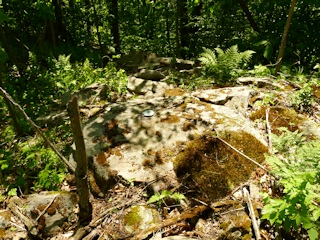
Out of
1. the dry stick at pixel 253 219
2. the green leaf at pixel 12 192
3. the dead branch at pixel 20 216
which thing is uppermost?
the dry stick at pixel 253 219

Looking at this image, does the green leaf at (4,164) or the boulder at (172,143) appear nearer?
the boulder at (172,143)

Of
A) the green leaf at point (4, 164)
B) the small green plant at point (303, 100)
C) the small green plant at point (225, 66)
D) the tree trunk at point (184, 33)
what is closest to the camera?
the green leaf at point (4, 164)

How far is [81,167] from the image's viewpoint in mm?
2807

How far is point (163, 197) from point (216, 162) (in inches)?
31.0

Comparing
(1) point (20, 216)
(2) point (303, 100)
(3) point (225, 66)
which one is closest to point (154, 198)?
(1) point (20, 216)

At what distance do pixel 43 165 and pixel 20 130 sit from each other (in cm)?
130

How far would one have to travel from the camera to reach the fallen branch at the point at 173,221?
8.98 feet

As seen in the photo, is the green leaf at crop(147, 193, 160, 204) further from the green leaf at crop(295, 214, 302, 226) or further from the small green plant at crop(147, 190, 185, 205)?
the green leaf at crop(295, 214, 302, 226)

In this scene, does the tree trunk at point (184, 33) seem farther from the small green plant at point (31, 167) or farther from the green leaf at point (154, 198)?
the green leaf at point (154, 198)

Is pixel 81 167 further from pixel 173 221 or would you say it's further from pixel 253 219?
pixel 253 219

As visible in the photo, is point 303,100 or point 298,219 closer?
point 298,219

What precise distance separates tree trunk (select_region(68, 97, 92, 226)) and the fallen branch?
68 centimetres

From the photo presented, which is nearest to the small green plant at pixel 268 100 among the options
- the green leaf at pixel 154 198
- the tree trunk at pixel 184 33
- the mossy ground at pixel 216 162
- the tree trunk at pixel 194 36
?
the mossy ground at pixel 216 162

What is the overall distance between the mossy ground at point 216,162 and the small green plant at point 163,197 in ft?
0.78
